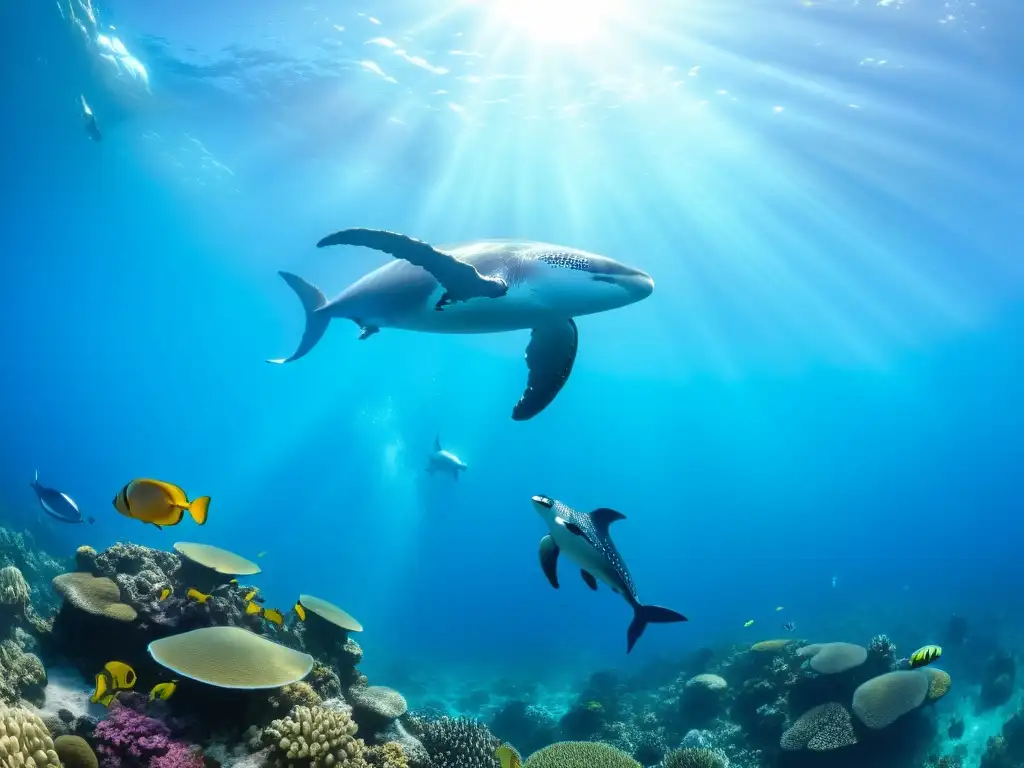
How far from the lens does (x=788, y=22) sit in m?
19.4

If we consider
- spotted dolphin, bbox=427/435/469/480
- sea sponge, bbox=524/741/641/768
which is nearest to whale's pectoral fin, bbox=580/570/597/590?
sea sponge, bbox=524/741/641/768

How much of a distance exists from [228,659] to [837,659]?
12.4 metres

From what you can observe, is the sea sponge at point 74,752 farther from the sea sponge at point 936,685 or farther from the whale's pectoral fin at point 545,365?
the sea sponge at point 936,685

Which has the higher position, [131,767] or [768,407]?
[131,767]

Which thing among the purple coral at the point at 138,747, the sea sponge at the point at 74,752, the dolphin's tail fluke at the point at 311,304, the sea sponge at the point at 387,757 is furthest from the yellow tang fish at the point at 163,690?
the dolphin's tail fluke at the point at 311,304

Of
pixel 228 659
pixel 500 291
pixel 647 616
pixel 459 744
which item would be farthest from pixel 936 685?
pixel 228 659

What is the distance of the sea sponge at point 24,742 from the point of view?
363 centimetres

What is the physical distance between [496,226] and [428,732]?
30167 mm

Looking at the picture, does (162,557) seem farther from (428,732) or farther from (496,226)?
(496,226)

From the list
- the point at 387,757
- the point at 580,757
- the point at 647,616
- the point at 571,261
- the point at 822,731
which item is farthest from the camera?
the point at 822,731

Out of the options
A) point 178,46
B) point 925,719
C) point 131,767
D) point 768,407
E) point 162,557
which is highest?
point 178,46

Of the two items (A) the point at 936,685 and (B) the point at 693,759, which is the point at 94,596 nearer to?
(B) the point at 693,759

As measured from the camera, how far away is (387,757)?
5.57 metres

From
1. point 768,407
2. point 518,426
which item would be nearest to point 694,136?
point 768,407
